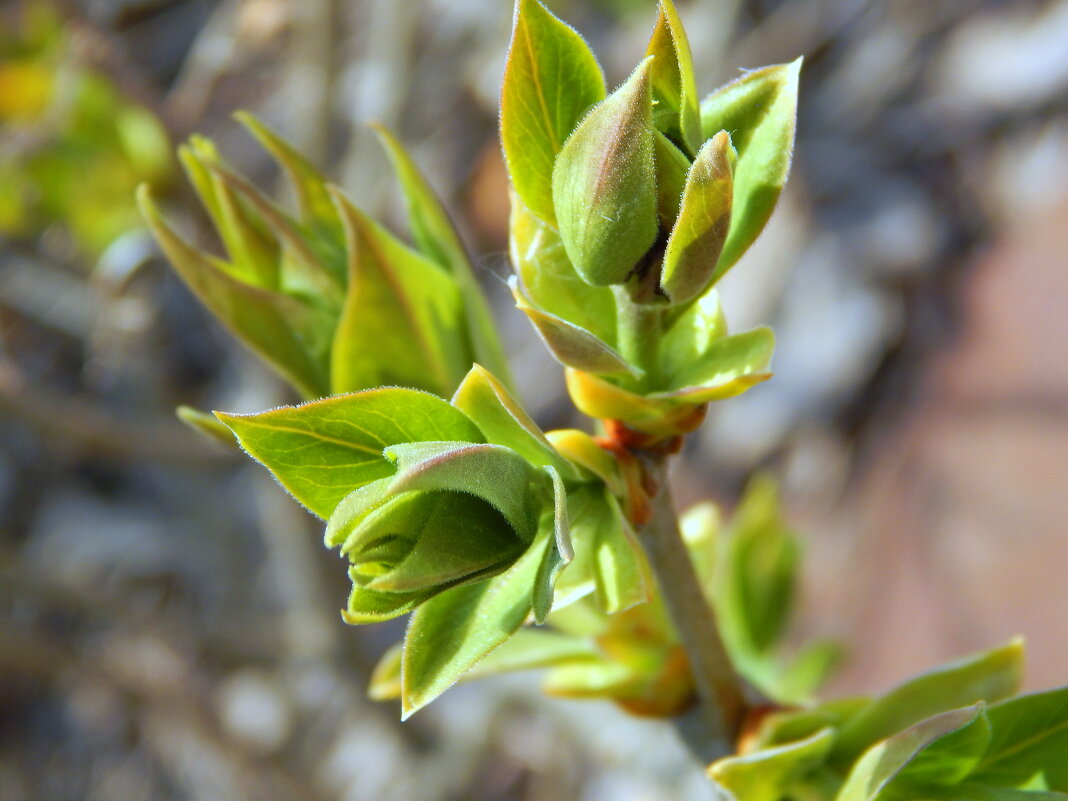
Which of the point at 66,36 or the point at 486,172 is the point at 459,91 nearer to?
the point at 486,172

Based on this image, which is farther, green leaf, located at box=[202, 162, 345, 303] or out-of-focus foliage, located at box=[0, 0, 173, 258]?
out-of-focus foliage, located at box=[0, 0, 173, 258]

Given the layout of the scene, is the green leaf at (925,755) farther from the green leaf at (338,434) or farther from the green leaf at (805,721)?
the green leaf at (338,434)

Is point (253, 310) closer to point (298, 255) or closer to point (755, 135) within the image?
point (298, 255)

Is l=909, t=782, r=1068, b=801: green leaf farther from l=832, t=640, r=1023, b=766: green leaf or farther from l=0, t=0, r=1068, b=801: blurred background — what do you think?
→ l=0, t=0, r=1068, b=801: blurred background

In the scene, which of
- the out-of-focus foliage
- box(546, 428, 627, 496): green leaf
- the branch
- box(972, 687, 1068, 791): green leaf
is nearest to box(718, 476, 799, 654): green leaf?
the branch

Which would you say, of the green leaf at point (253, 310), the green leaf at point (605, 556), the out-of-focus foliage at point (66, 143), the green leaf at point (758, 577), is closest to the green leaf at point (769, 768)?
the green leaf at point (605, 556)
